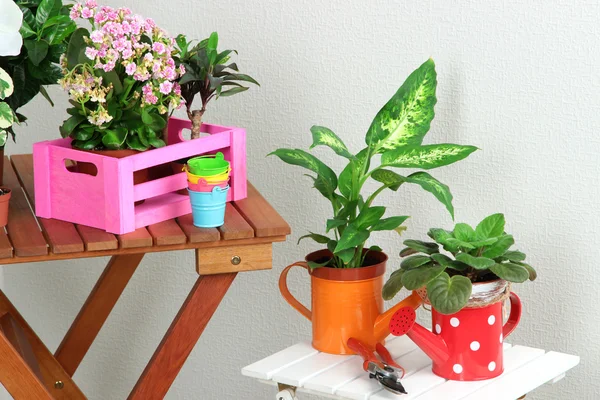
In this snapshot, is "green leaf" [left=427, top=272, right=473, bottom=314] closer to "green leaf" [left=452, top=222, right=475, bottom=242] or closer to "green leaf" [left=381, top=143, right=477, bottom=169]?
"green leaf" [left=452, top=222, right=475, bottom=242]

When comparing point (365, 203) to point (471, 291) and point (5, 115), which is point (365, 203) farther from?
point (5, 115)

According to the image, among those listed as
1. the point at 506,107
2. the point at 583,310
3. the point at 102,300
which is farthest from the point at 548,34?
the point at 102,300

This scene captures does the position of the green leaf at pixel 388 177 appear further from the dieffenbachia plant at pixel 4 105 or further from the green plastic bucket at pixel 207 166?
the dieffenbachia plant at pixel 4 105

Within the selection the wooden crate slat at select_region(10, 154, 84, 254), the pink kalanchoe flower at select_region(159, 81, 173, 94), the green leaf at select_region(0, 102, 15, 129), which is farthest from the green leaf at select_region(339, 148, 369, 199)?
the green leaf at select_region(0, 102, 15, 129)

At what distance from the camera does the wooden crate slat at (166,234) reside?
4.83ft

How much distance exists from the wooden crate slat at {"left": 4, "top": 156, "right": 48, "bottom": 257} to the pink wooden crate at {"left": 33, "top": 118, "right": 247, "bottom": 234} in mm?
38

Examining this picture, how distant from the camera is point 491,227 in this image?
1.53m

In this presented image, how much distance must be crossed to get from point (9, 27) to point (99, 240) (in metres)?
0.35

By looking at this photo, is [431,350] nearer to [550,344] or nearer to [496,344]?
[496,344]

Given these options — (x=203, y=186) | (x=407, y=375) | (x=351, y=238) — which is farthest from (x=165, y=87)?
(x=407, y=375)

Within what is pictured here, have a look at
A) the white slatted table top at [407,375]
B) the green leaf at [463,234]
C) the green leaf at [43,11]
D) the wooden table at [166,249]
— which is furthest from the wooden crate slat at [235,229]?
the green leaf at [43,11]

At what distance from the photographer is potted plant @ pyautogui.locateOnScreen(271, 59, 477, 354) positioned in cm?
156

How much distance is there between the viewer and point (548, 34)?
1.71m

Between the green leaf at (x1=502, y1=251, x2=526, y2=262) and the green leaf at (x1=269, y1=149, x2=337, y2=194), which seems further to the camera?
the green leaf at (x1=269, y1=149, x2=337, y2=194)
